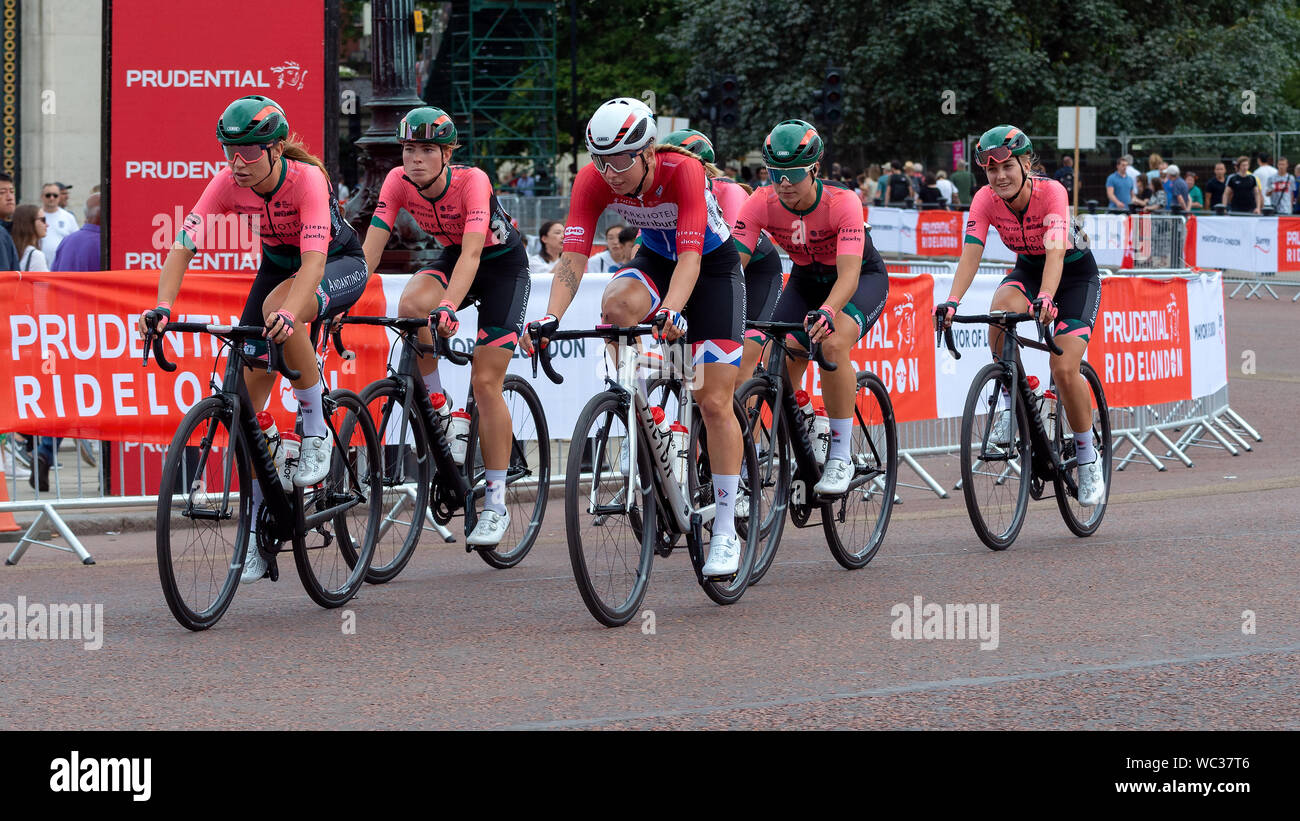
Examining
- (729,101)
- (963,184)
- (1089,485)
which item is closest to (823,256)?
(1089,485)

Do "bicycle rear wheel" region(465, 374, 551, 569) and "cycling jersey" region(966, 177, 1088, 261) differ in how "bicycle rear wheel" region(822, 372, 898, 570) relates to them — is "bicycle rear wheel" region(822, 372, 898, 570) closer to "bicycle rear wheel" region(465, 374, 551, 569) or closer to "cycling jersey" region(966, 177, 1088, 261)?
"cycling jersey" region(966, 177, 1088, 261)

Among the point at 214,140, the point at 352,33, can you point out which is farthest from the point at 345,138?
the point at 214,140

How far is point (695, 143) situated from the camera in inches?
369

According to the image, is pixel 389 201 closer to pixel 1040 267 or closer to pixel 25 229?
pixel 1040 267

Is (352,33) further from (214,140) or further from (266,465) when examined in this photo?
(266,465)

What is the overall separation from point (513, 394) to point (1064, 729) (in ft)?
12.8

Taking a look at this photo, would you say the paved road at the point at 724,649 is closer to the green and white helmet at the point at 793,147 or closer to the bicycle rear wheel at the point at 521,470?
the bicycle rear wheel at the point at 521,470

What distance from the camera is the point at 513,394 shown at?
874cm

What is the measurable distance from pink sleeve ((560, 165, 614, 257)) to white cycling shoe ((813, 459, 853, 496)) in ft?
5.40

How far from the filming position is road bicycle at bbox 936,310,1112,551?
8906mm

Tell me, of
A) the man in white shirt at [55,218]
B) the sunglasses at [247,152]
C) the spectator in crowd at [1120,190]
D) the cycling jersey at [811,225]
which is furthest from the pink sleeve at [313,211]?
the spectator in crowd at [1120,190]

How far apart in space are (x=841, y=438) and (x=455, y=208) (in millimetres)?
2047

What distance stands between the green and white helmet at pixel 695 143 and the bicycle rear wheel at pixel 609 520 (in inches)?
96.2

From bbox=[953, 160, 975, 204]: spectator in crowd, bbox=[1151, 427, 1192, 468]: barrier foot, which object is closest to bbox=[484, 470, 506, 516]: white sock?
bbox=[1151, 427, 1192, 468]: barrier foot
